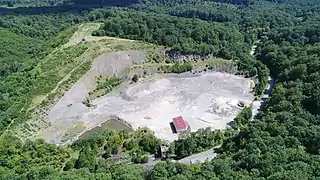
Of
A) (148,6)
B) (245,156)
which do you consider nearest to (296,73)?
(245,156)

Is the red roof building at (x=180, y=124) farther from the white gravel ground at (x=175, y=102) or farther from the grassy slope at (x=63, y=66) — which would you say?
the grassy slope at (x=63, y=66)

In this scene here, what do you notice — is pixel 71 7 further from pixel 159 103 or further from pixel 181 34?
pixel 159 103

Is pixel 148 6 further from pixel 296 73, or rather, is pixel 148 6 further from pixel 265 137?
pixel 265 137

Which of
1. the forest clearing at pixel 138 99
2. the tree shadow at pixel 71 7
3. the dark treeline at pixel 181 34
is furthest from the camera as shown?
the tree shadow at pixel 71 7

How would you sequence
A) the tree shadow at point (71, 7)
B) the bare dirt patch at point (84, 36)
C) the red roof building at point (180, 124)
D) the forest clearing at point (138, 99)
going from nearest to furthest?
the red roof building at point (180, 124), the forest clearing at point (138, 99), the bare dirt patch at point (84, 36), the tree shadow at point (71, 7)

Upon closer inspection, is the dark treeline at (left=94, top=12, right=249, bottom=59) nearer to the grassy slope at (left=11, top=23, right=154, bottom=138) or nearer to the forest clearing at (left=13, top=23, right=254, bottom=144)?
the grassy slope at (left=11, top=23, right=154, bottom=138)

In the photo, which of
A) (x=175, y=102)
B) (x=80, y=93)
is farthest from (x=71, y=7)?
(x=175, y=102)

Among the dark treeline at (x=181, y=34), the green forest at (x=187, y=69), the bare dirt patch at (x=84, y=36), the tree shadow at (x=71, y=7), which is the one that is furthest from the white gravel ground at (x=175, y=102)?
the tree shadow at (x=71, y=7)
